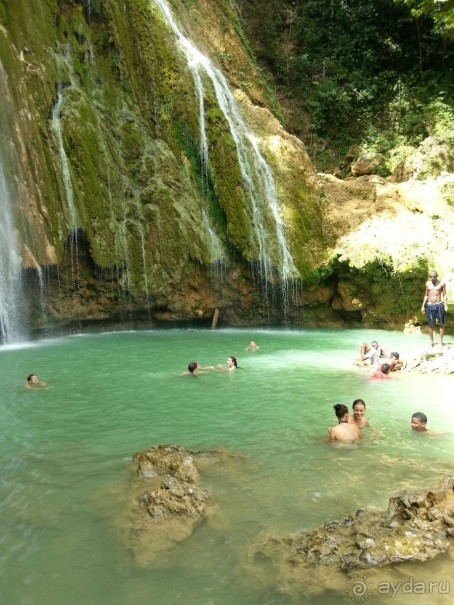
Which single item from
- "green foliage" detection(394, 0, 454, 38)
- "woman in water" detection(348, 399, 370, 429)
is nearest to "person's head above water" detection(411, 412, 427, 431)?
"woman in water" detection(348, 399, 370, 429)

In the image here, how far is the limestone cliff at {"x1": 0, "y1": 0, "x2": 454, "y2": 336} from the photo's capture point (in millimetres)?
16438

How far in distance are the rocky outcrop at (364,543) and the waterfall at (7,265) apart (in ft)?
43.1

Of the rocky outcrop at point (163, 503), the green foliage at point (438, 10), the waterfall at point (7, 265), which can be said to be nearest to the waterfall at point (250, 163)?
the waterfall at point (7, 265)

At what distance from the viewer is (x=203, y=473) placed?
5.87 meters

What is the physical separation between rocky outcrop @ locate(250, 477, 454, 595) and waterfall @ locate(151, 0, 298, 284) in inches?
594

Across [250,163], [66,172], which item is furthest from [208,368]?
[250,163]

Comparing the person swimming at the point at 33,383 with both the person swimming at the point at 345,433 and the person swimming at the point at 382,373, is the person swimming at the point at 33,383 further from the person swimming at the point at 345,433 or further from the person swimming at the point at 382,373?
the person swimming at the point at 382,373

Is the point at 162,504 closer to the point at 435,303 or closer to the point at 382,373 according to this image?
the point at 382,373

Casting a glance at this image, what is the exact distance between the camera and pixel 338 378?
36.2ft

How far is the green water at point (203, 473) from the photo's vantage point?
386 centimetres

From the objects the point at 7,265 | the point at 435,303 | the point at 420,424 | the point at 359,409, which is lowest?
the point at 420,424

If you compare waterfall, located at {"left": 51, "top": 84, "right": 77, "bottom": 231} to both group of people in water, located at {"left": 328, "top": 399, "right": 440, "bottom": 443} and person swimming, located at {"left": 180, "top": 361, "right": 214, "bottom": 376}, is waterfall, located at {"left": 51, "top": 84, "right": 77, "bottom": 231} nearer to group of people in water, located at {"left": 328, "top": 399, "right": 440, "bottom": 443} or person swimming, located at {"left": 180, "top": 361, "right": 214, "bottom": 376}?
person swimming, located at {"left": 180, "top": 361, "right": 214, "bottom": 376}

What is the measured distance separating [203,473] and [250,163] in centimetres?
1580

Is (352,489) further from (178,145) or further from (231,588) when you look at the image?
(178,145)
